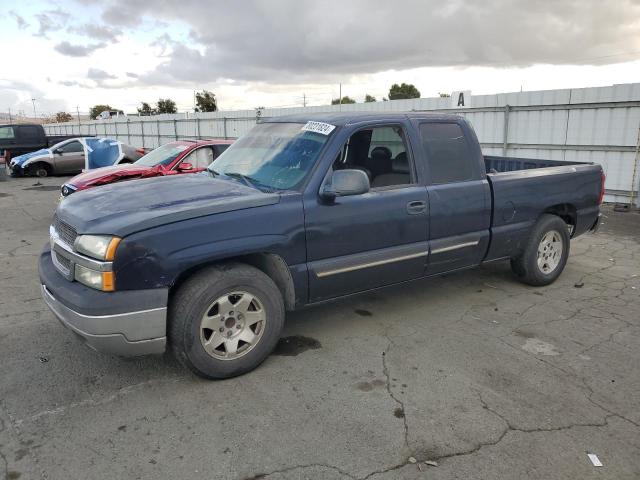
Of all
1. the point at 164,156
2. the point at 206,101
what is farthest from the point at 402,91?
the point at 164,156

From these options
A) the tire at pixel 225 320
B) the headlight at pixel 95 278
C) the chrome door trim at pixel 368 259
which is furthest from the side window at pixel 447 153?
the headlight at pixel 95 278

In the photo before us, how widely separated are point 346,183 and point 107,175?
5.99m

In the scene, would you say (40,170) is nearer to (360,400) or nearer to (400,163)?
(400,163)

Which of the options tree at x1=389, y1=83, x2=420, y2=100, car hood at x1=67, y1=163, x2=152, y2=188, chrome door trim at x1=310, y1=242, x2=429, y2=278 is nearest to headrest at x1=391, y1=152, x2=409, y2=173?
chrome door trim at x1=310, y1=242, x2=429, y2=278

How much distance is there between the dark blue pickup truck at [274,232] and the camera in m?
3.11

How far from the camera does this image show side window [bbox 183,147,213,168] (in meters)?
9.34

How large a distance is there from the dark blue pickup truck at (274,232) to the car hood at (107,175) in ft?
14.3

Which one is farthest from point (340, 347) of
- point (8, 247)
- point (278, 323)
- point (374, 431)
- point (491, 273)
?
point (8, 247)

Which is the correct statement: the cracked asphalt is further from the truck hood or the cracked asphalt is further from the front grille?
the truck hood

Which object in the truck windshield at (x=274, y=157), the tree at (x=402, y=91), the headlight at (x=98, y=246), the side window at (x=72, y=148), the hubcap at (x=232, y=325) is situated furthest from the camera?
the tree at (x=402, y=91)

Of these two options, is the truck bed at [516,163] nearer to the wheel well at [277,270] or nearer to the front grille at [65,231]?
the wheel well at [277,270]

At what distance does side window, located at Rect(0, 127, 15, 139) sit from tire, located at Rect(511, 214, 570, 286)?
70.5 feet

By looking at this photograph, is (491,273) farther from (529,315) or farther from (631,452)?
(631,452)

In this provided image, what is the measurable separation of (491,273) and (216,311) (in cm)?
387
